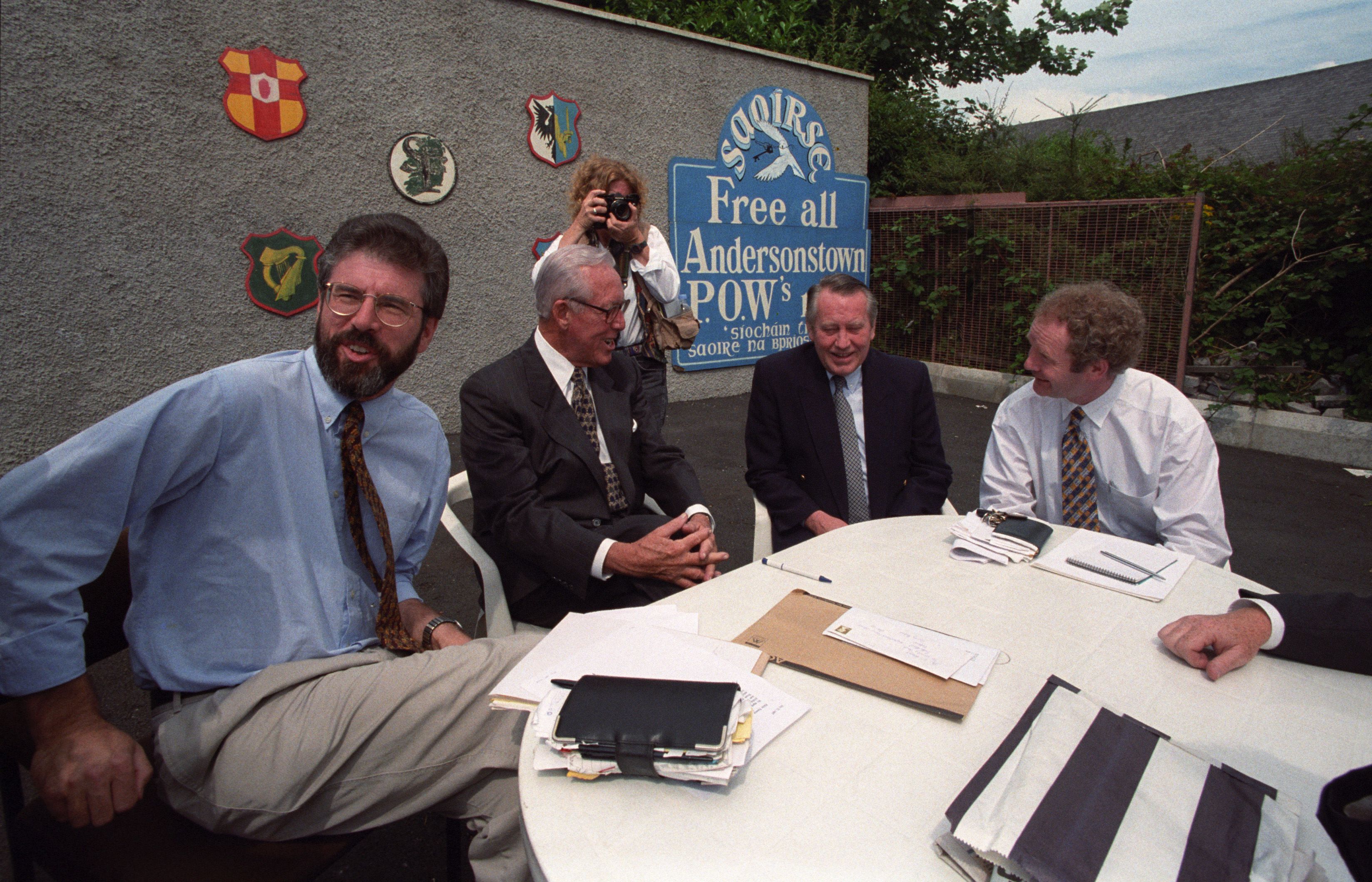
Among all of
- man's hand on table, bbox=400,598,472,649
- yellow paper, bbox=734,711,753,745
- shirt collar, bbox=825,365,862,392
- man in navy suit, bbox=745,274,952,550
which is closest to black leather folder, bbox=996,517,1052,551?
man in navy suit, bbox=745,274,952,550

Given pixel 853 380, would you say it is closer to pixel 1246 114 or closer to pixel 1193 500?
pixel 1193 500

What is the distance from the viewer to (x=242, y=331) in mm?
4969

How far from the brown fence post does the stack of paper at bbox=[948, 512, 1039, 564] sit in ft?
19.7

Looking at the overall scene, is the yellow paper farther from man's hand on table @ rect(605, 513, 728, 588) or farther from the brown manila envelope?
man's hand on table @ rect(605, 513, 728, 588)

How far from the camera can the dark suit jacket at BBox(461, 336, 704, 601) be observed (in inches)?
85.4

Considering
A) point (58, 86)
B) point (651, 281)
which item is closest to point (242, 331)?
point (58, 86)

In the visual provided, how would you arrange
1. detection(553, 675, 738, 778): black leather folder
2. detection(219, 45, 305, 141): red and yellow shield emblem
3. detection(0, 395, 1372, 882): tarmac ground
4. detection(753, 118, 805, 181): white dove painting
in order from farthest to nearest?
detection(753, 118, 805, 181): white dove painting
detection(219, 45, 305, 141): red and yellow shield emblem
detection(0, 395, 1372, 882): tarmac ground
detection(553, 675, 738, 778): black leather folder

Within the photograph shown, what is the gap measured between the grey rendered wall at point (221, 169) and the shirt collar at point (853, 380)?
390 cm

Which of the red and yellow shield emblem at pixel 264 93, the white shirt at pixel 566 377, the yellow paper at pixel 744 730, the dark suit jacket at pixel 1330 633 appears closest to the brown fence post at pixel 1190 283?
the dark suit jacket at pixel 1330 633

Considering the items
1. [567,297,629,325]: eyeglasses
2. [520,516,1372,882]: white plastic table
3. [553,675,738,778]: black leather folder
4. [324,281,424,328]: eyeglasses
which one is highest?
[324,281,424,328]: eyeglasses

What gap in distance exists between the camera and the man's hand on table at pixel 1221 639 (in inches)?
53.1

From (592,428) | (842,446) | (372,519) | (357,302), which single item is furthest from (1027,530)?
(357,302)

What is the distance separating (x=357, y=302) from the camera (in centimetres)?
171

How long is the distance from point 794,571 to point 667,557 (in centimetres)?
45
